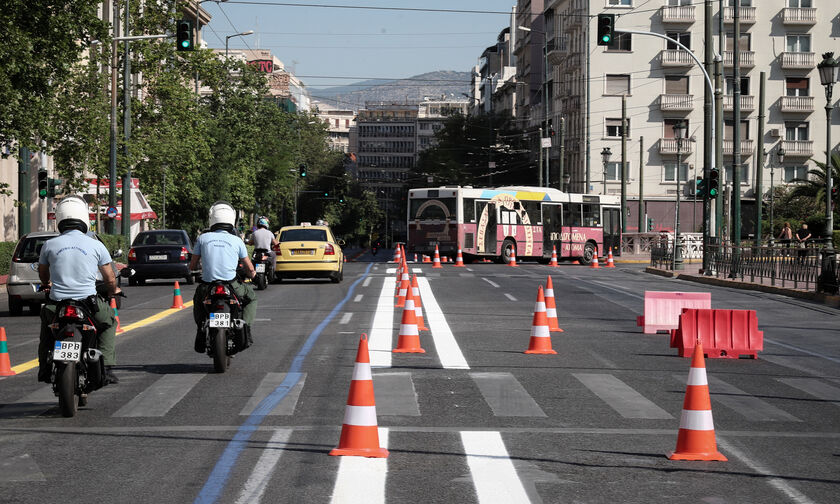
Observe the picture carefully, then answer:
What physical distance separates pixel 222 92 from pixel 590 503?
220 ft

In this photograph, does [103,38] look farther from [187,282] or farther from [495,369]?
[495,369]

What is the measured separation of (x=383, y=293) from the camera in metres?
27.3

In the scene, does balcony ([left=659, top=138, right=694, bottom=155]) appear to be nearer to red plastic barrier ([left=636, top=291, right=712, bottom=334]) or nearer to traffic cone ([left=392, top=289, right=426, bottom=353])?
red plastic barrier ([left=636, top=291, right=712, bottom=334])

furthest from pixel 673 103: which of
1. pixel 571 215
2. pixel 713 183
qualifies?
pixel 713 183

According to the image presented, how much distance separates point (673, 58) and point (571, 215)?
2908 cm

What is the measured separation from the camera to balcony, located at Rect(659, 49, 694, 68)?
78.4m

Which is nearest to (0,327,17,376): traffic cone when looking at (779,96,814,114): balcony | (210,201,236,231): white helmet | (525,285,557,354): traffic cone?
(210,201,236,231): white helmet

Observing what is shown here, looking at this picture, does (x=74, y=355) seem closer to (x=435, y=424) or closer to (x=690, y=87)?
(x=435, y=424)

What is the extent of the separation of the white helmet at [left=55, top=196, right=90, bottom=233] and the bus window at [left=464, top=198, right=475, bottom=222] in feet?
130

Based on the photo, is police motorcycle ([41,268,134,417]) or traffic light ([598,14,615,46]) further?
traffic light ([598,14,615,46])

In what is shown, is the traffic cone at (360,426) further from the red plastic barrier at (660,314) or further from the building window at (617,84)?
the building window at (617,84)

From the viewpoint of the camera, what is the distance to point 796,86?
80.6 metres

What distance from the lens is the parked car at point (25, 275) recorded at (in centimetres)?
2117

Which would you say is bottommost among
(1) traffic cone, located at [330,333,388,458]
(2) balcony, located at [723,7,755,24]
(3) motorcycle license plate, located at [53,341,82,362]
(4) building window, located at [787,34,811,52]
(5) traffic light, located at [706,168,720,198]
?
(1) traffic cone, located at [330,333,388,458]
